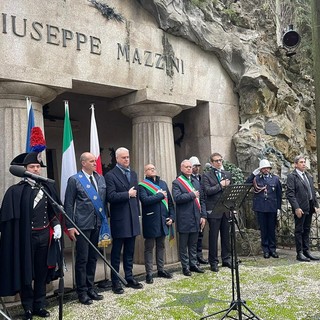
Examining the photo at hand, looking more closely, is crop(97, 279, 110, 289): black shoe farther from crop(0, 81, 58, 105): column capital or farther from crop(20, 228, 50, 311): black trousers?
crop(0, 81, 58, 105): column capital

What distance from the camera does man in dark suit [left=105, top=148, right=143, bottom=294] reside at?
5738 millimetres

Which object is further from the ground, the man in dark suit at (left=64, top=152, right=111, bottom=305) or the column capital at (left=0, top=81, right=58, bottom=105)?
the column capital at (left=0, top=81, right=58, bottom=105)

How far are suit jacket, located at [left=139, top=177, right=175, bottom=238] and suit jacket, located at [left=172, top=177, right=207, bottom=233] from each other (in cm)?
31

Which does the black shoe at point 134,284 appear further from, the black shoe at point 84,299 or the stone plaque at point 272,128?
the stone plaque at point 272,128

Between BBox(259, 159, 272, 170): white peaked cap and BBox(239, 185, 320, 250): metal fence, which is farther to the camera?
BBox(239, 185, 320, 250): metal fence

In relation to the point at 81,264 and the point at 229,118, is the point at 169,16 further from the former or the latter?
the point at 81,264

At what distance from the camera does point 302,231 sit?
7.50 meters

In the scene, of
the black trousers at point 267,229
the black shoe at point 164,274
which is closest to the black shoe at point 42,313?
the black shoe at point 164,274

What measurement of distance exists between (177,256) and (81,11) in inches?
182

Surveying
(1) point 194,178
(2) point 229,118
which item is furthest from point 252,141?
(1) point 194,178

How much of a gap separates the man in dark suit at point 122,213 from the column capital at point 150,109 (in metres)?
1.78

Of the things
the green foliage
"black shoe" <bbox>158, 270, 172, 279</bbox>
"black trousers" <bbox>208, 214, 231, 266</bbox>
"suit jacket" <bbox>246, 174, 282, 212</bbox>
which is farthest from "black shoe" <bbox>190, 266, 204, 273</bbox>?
the green foliage

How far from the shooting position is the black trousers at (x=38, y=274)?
15.5 feet

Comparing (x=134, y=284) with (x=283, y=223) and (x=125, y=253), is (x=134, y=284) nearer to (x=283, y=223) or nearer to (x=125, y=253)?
(x=125, y=253)
